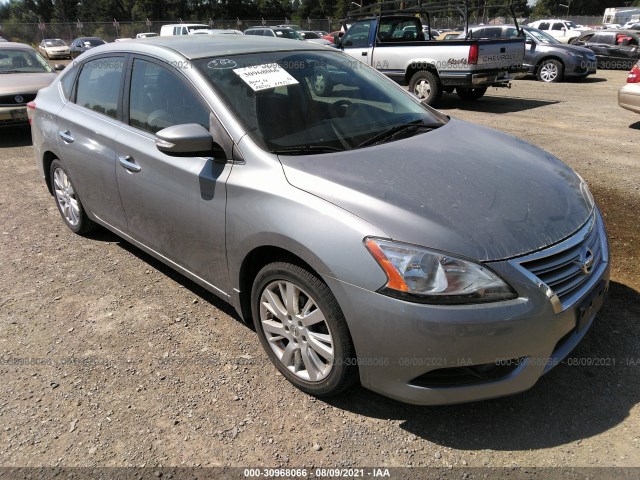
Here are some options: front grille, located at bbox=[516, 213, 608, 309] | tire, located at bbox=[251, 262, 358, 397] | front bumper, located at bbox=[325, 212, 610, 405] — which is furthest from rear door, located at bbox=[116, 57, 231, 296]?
front grille, located at bbox=[516, 213, 608, 309]

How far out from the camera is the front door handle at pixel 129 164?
3.33 metres

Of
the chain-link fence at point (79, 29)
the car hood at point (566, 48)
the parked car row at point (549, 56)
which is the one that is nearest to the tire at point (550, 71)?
the parked car row at point (549, 56)

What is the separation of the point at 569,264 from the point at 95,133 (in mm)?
3279

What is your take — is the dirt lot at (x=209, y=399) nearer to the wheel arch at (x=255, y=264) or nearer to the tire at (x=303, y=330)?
the tire at (x=303, y=330)

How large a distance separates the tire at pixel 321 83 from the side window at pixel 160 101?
791 millimetres

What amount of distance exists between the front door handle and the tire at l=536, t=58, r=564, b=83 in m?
15.3

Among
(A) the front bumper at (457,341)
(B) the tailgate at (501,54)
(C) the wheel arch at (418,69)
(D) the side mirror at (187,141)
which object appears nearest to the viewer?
(A) the front bumper at (457,341)

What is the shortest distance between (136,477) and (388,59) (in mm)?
10843

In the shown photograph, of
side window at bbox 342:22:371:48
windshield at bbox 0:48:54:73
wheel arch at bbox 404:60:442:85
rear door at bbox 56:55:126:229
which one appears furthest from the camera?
side window at bbox 342:22:371:48

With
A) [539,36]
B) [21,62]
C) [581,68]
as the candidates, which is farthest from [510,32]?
[21,62]

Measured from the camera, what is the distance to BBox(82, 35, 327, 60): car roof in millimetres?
Answer: 3244

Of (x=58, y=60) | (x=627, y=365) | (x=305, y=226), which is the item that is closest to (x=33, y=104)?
(x=305, y=226)

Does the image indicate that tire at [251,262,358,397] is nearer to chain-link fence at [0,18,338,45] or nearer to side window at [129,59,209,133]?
side window at [129,59,209,133]

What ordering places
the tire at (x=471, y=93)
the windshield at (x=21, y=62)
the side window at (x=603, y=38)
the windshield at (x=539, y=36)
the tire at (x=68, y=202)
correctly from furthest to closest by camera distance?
the side window at (x=603, y=38), the windshield at (x=539, y=36), the tire at (x=471, y=93), the windshield at (x=21, y=62), the tire at (x=68, y=202)
